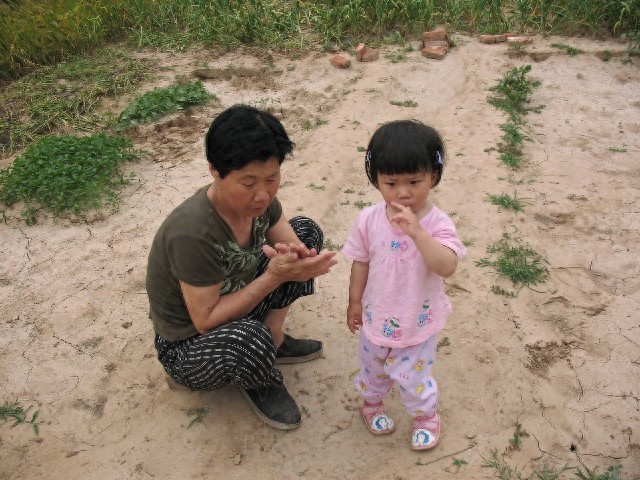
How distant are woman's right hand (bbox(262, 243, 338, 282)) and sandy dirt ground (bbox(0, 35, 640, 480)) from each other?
2.38ft

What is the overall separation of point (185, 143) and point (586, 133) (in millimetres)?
3014

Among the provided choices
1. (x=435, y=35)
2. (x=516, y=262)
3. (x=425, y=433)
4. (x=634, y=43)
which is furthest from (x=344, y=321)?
(x=634, y=43)

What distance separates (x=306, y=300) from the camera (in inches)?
119

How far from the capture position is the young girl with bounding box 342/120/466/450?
1.78m

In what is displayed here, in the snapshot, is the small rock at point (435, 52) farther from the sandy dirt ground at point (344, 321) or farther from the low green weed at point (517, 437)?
the low green weed at point (517, 437)

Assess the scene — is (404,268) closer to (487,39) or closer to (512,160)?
(512,160)

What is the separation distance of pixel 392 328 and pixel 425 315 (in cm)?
12

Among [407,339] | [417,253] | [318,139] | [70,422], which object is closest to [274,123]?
[417,253]

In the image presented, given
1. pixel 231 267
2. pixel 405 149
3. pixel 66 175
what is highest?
pixel 405 149

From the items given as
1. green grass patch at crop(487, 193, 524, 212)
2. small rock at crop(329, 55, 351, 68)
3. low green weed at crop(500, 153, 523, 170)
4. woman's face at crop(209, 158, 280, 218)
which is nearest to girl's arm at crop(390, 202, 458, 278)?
woman's face at crop(209, 158, 280, 218)

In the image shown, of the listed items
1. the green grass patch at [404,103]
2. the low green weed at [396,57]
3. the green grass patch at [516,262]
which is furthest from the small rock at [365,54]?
the green grass patch at [516,262]

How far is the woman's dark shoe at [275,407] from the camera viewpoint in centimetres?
234

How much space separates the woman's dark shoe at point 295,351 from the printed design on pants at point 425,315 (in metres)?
0.80

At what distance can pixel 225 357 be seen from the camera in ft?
6.83
